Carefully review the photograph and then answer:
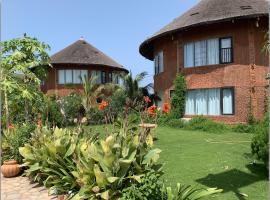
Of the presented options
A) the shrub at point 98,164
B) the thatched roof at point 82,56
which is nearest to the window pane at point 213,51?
the shrub at point 98,164

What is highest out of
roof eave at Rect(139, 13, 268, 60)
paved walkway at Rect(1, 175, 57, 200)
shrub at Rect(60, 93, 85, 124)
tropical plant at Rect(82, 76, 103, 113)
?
roof eave at Rect(139, 13, 268, 60)

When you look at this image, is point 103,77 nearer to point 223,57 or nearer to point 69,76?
point 69,76

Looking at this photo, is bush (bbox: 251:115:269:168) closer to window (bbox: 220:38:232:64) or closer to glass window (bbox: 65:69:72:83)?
window (bbox: 220:38:232:64)

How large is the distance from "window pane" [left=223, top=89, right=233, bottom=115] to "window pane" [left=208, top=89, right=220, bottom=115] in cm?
40

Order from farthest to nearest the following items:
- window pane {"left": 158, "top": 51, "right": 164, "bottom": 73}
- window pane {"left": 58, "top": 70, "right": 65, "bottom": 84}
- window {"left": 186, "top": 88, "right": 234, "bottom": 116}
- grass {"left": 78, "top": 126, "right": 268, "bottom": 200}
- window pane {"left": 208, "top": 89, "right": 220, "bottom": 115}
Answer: window pane {"left": 58, "top": 70, "right": 65, "bottom": 84}
window pane {"left": 158, "top": 51, "right": 164, "bottom": 73}
window pane {"left": 208, "top": 89, "right": 220, "bottom": 115}
window {"left": 186, "top": 88, "right": 234, "bottom": 116}
grass {"left": 78, "top": 126, "right": 268, "bottom": 200}

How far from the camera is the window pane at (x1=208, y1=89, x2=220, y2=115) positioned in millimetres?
20797

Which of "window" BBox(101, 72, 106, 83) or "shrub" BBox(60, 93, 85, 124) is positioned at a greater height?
"window" BBox(101, 72, 106, 83)

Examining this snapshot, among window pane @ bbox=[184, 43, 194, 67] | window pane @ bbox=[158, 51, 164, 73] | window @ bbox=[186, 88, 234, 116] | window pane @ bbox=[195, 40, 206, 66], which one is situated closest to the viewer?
window @ bbox=[186, 88, 234, 116]

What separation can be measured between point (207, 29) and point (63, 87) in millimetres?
20502

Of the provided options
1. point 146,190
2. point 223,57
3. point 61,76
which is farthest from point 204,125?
point 61,76

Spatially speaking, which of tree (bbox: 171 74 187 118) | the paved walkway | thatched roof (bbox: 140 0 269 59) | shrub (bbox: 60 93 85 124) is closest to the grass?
the paved walkway

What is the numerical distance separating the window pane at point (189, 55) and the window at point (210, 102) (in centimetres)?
174

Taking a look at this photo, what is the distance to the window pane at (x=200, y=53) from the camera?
70.1 feet

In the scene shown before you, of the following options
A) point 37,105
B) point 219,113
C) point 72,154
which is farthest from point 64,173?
point 219,113
